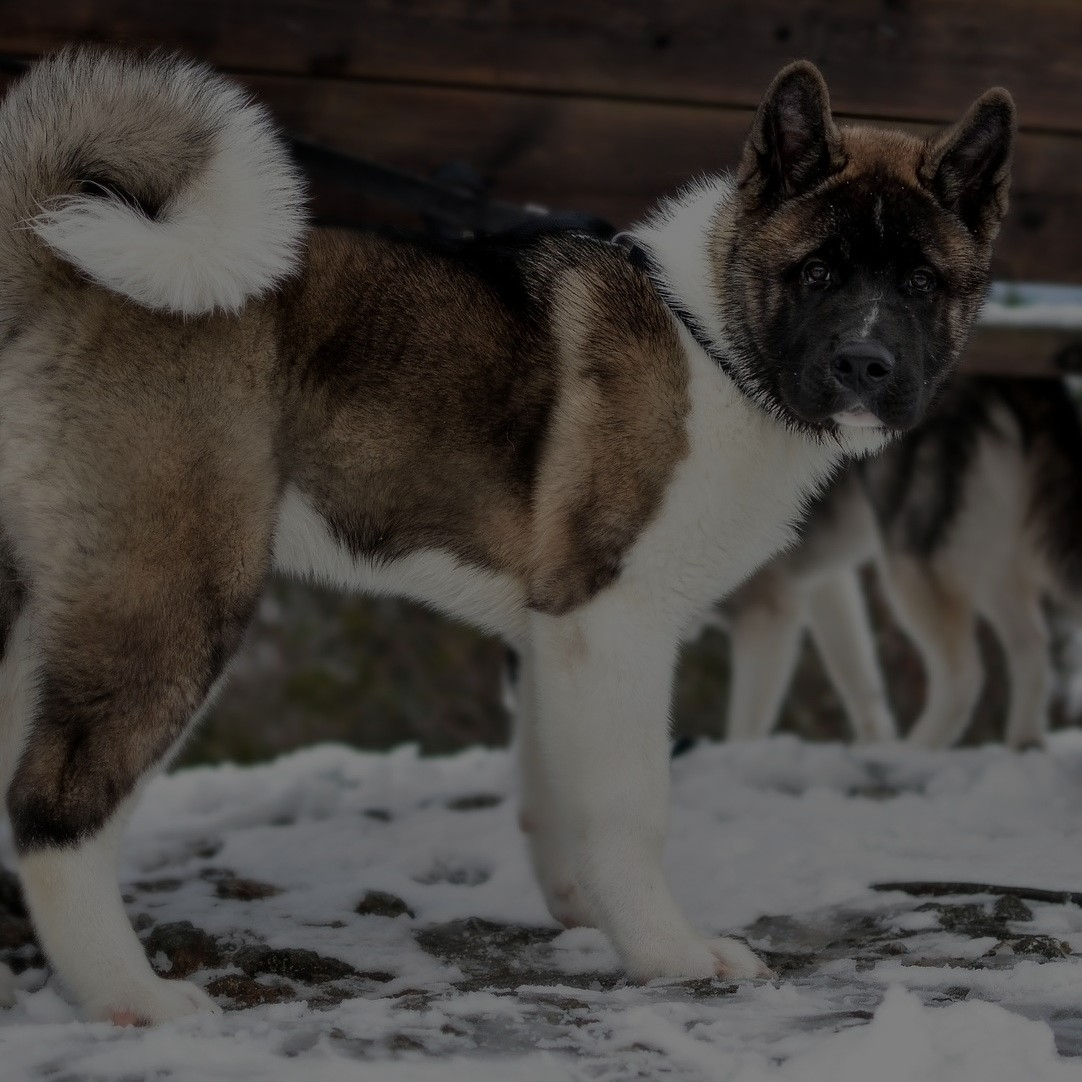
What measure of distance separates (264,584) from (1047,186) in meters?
3.39

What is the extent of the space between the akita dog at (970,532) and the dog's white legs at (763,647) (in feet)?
0.68

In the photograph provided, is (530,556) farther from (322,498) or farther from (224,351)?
(224,351)

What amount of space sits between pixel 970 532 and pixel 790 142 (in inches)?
121

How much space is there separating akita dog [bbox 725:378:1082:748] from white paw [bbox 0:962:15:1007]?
3517 millimetres

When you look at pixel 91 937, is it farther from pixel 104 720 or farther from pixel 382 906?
pixel 382 906

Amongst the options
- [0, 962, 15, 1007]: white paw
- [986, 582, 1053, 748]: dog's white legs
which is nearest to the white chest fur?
[0, 962, 15, 1007]: white paw

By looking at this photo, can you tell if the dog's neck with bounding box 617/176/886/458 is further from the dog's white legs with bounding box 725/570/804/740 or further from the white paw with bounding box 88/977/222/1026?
the dog's white legs with bounding box 725/570/804/740

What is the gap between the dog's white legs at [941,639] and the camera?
5.41m

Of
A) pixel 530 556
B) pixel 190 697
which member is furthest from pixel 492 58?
pixel 190 697

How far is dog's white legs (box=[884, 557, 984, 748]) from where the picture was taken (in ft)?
17.8

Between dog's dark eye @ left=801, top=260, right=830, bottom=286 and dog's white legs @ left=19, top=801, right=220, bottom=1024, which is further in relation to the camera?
dog's dark eye @ left=801, top=260, right=830, bottom=286

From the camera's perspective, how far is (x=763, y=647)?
5.75m

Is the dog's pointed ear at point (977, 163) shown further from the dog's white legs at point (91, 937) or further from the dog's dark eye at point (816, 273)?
the dog's white legs at point (91, 937)

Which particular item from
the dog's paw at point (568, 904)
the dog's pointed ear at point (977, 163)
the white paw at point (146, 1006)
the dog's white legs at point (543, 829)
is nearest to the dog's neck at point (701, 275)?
the dog's pointed ear at point (977, 163)
